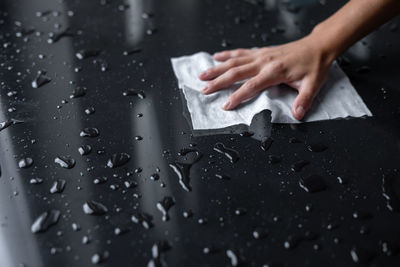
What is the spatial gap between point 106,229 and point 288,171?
1.26 feet

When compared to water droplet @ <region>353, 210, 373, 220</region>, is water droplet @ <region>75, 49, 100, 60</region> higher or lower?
lower

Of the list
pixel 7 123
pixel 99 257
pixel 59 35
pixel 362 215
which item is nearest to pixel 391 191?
pixel 362 215

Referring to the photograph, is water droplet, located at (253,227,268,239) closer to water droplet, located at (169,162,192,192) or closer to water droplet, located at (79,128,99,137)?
water droplet, located at (169,162,192,192)

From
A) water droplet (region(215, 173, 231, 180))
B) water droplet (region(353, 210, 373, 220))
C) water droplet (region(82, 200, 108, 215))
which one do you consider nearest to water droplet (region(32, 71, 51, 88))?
water droplet (region(82, 200, 108, 215))

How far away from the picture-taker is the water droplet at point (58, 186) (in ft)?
3.01

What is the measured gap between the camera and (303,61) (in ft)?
3.78

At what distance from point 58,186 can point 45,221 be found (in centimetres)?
9

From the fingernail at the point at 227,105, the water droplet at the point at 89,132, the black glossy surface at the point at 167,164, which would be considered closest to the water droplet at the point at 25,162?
the black glossy surface at the point at 167,164

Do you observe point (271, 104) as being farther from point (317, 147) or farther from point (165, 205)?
point (165, 205)

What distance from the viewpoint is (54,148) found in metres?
1.01

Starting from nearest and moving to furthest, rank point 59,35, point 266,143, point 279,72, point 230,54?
point 266,143
point 279,72
point 230,54
point 59,35

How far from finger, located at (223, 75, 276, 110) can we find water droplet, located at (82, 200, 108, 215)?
1.26 ft

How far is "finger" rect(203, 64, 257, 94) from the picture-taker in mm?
1144

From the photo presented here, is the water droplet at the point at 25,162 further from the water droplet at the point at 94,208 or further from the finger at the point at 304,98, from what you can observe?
the finger at the point at 304,98
